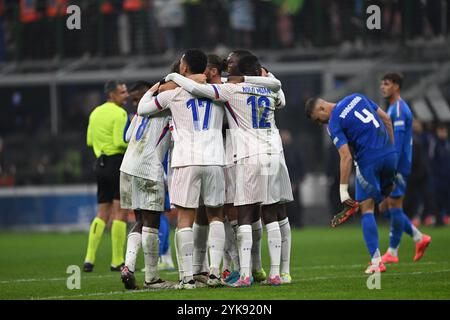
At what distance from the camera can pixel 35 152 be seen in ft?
95.9

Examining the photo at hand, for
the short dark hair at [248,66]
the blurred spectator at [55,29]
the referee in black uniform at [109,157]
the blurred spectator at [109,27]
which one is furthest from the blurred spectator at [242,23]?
the short dark hair at [248,66]

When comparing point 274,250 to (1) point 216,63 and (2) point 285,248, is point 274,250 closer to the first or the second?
(2) point 285,248

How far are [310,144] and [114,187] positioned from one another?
14156mm

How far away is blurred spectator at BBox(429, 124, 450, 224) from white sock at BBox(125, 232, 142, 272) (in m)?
15.0

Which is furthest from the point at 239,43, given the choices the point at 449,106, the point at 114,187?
the point at 114,187

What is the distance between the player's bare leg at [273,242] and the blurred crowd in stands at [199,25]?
49.2ft

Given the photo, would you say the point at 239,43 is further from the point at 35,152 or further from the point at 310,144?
the point at 35,152

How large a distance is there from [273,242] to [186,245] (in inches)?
37.9

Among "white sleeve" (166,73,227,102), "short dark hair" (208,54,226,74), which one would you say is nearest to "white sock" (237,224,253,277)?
"white sleeve" (166,73,227,102)

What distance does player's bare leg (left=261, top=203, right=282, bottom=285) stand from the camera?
11.4 m

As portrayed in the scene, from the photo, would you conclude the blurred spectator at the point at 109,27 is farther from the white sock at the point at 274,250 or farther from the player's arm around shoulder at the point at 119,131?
the white sock at the point at 274,250

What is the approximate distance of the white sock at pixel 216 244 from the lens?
1114 cm

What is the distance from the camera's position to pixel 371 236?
510 inches
